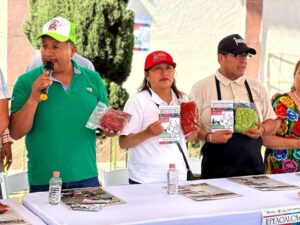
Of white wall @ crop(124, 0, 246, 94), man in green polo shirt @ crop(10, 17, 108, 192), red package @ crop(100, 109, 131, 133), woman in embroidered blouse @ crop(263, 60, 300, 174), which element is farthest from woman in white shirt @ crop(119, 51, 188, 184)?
white wall @ crop(124, 0, 246, 94)

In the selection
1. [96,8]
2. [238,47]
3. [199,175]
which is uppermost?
[96,8]

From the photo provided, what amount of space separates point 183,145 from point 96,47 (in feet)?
11.4

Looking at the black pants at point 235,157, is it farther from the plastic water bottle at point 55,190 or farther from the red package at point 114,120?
the plastic water bottle at point 55,190

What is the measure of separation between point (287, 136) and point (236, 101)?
56 cm

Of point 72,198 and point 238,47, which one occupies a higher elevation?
point 238,47

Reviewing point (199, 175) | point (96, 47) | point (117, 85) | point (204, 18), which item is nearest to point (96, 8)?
point (96, 47)

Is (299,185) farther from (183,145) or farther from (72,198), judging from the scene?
(72,198)

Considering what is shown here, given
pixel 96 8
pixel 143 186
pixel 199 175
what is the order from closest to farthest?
pixel 143 186, pixel 199 175, pixel 96 8

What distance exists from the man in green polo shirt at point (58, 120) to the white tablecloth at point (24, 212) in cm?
43

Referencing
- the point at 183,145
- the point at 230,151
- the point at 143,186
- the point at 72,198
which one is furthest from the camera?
the point at 230,151

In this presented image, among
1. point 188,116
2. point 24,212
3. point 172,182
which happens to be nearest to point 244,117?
point 188,116

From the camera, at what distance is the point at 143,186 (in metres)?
3.23

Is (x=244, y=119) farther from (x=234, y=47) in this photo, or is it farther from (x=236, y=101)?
(x=234, y=47)

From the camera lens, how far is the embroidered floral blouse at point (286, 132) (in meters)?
3.95
